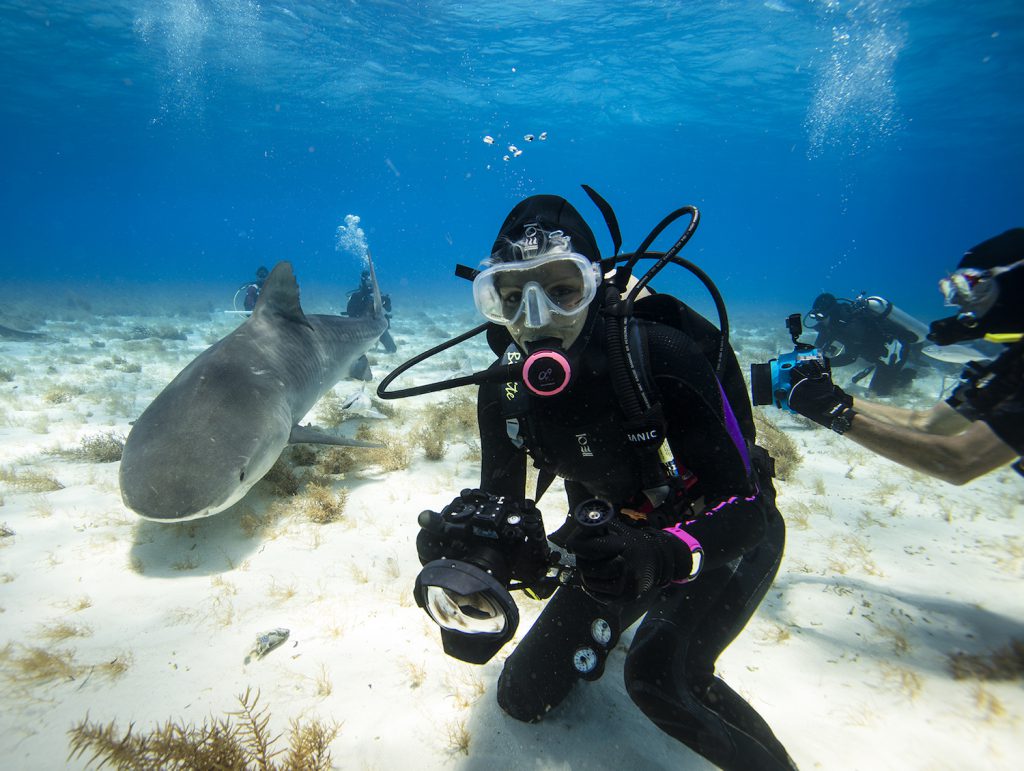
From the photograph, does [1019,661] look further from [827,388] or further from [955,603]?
[827,388]

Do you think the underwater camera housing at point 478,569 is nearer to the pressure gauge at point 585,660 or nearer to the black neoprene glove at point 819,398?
the pressure gauge at point 585,660

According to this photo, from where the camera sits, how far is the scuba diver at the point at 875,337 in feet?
34.1

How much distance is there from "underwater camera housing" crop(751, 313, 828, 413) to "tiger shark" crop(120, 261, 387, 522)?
4.18 meters

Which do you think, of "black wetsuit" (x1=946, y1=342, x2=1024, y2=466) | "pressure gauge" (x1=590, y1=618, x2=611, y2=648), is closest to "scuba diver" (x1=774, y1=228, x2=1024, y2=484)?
"black wetsuit" (x1=946, y1=342, x2=1024, y2=466)

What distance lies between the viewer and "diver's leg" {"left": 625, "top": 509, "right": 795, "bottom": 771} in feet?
7.35

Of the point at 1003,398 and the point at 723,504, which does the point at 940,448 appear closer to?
the point at 1003,398

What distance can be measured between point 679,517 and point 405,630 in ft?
6.97

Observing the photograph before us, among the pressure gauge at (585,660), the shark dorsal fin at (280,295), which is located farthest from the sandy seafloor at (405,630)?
the shark dorsal fin at (280,295)

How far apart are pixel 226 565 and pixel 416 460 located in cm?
263

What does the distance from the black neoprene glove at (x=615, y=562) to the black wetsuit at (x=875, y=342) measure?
1079cm

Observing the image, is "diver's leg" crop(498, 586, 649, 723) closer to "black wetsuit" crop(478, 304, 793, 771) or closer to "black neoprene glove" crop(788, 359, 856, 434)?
"black wetsuit" crop(478, 304, 793, 771)

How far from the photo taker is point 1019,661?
2.78 m

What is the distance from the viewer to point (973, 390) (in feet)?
9.43

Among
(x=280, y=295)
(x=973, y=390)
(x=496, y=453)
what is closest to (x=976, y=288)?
(x=973, y=390)
